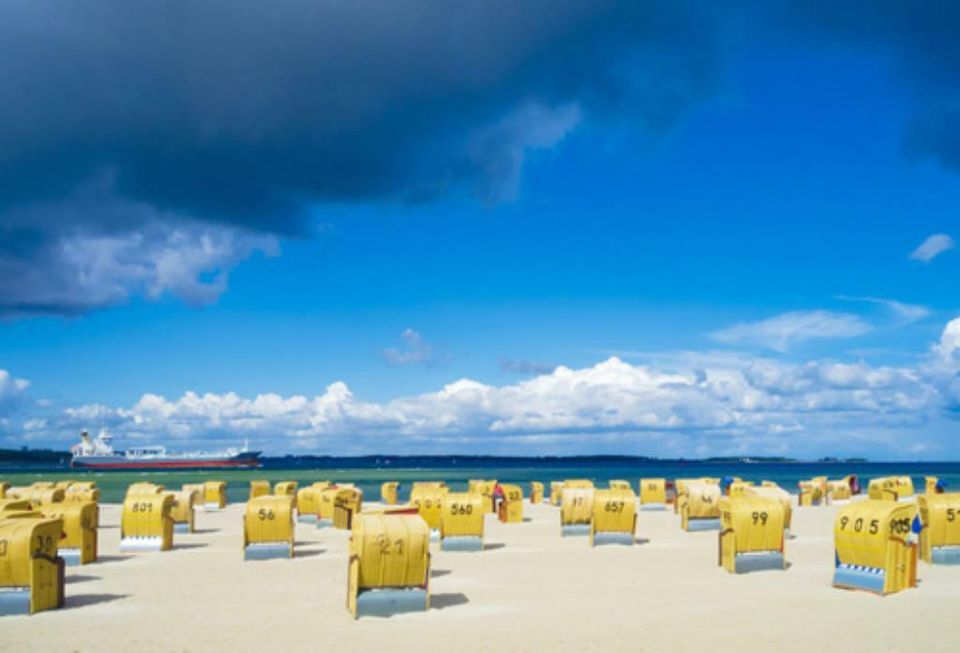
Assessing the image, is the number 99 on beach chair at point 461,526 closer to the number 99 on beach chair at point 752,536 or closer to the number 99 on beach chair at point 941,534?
the number 99 on beach chair at point 752,536

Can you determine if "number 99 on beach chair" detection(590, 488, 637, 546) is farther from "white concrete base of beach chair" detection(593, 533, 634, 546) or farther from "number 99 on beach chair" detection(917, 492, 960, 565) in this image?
"number 99 on beach chair" detection(917, 492, 960, 565)

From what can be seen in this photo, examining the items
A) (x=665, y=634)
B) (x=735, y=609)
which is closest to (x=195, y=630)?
(x=665, y=634)

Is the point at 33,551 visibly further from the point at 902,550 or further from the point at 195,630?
the point at 902,550

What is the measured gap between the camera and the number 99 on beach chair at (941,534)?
22.6 m

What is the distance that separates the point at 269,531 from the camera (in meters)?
25.8

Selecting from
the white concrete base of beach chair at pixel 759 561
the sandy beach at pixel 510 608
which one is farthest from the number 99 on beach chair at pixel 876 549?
the white concrete base of beach chair at pixel 759 561

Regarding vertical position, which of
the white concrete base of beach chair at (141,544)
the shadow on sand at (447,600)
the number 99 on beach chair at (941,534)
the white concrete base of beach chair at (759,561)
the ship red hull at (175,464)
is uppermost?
the number 99 on beach chair at (941,534)

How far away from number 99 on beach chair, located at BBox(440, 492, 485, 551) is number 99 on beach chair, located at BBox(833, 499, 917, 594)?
465 inches

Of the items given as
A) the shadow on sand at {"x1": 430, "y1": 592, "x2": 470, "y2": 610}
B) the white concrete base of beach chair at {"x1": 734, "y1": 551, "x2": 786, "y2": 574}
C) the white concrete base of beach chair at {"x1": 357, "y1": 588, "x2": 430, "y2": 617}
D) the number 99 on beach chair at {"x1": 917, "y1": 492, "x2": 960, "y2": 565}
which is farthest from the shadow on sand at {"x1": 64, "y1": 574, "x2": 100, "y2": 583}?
the number 99 on beach chair at {"x1": 917, "y1": 492, "x2": 960, "y2": 565}

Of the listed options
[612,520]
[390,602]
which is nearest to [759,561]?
[612,520]

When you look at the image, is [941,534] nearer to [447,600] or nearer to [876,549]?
[876,549]

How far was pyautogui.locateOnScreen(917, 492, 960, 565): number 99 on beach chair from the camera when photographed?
2259 cm

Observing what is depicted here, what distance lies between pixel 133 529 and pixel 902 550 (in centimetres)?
2258

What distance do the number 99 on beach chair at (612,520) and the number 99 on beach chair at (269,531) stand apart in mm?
9854
